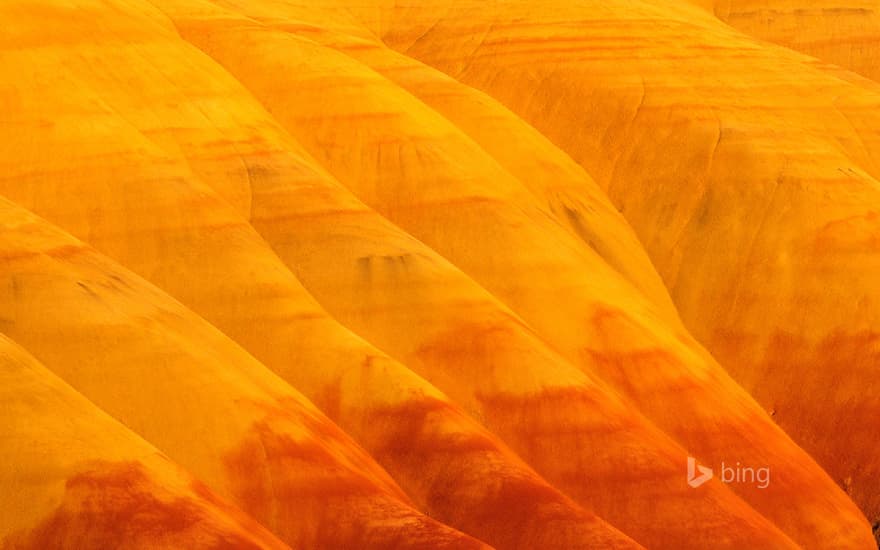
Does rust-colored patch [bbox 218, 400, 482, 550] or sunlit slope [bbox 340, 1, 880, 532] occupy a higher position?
rust-colored patch [bbox 218, 400, 482, 550]

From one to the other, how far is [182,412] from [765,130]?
1043 inches

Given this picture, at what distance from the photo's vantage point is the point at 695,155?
192 feet

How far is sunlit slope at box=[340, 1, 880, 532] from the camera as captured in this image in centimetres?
5356

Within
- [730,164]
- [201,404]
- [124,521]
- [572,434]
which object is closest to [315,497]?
[201,404]

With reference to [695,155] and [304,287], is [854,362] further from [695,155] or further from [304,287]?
[304,287]

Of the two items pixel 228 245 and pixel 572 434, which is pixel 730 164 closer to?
pixel 572 434

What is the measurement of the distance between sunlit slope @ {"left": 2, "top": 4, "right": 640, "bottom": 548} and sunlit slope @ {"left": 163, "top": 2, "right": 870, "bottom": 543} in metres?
2.23

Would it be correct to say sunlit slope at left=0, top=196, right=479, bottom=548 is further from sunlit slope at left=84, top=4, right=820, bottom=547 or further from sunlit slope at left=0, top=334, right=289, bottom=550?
sunlit slope at left=84, top=4, right=820, bottom=547

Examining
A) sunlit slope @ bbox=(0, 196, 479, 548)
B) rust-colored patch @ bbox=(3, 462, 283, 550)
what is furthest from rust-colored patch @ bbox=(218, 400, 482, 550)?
rust-colored patch @ bbox=(3, 462, 283, 550)

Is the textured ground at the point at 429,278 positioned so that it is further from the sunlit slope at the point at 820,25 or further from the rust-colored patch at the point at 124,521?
the sunlit slope at the point at 820,25

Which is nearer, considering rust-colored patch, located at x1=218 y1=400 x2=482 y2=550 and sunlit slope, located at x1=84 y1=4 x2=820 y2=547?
rust-colored patch, located at x1=218 y1=400 x2=482 y2=550

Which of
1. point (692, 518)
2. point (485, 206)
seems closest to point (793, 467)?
point (692, 518)

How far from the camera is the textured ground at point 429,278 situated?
3716 centimetres

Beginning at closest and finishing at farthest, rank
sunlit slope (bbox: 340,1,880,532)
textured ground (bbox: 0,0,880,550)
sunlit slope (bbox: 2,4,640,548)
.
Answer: textured ground (bbox: 0,0,880,550), sunlit slope (bbox: 2,4,640,548), sunlit slope (bbox: 340,1,880,532)
